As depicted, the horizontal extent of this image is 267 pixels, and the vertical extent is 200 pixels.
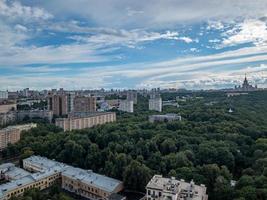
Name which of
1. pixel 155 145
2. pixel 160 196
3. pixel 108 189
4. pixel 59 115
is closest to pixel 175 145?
pixel 155 145

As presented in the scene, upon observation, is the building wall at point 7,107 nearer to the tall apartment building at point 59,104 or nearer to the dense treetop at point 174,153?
the tall apartment building at point 59,104

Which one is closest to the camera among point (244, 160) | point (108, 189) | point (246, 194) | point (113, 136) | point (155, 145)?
point (246, 194)

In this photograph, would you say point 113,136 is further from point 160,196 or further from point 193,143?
point 160,196

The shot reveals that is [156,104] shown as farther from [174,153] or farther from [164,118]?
[174,153]

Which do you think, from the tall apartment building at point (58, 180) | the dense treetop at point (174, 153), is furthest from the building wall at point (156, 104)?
the tall apartment building at point (58, 180)

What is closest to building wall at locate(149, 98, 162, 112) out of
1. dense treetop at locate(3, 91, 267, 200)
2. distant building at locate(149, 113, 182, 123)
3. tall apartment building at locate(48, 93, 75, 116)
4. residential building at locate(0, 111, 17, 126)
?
distant building at locate(149, 113, 182, 123)

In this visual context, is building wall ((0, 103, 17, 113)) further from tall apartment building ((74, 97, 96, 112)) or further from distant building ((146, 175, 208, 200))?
distant building ((146, 175, 208, 200))
